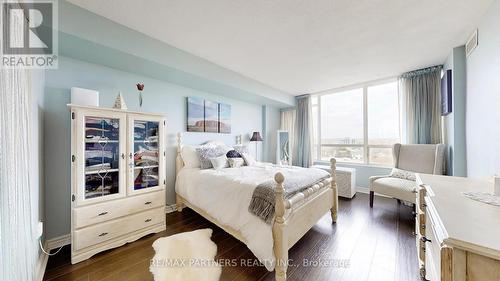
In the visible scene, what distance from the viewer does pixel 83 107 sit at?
5.85 feet

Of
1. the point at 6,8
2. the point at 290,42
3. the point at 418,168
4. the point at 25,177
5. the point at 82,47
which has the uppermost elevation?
the point at 290,42

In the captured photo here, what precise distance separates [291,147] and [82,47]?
4563 mm

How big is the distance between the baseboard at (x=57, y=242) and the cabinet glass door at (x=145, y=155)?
2.87 feet

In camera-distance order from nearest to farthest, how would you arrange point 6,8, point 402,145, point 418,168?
1. point 6,8
2. point 418,168
3. point 402,145

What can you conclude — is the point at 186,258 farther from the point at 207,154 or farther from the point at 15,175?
the point at 207,154

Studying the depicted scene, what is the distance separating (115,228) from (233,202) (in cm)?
136

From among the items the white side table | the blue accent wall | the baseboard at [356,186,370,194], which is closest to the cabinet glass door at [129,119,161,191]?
the blue accent wall

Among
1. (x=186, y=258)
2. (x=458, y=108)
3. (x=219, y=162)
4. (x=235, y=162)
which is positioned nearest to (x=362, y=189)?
(x=458, y=108)

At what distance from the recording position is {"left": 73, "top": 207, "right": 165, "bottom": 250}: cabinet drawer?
1.75 metres

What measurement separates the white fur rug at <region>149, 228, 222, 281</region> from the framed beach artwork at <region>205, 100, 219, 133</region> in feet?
6.44

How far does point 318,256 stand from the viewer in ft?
6.04

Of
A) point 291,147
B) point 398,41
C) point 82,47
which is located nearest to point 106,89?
point 82,47

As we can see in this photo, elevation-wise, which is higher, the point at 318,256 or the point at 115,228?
the point at 115,228

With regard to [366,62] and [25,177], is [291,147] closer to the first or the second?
[366,62]
